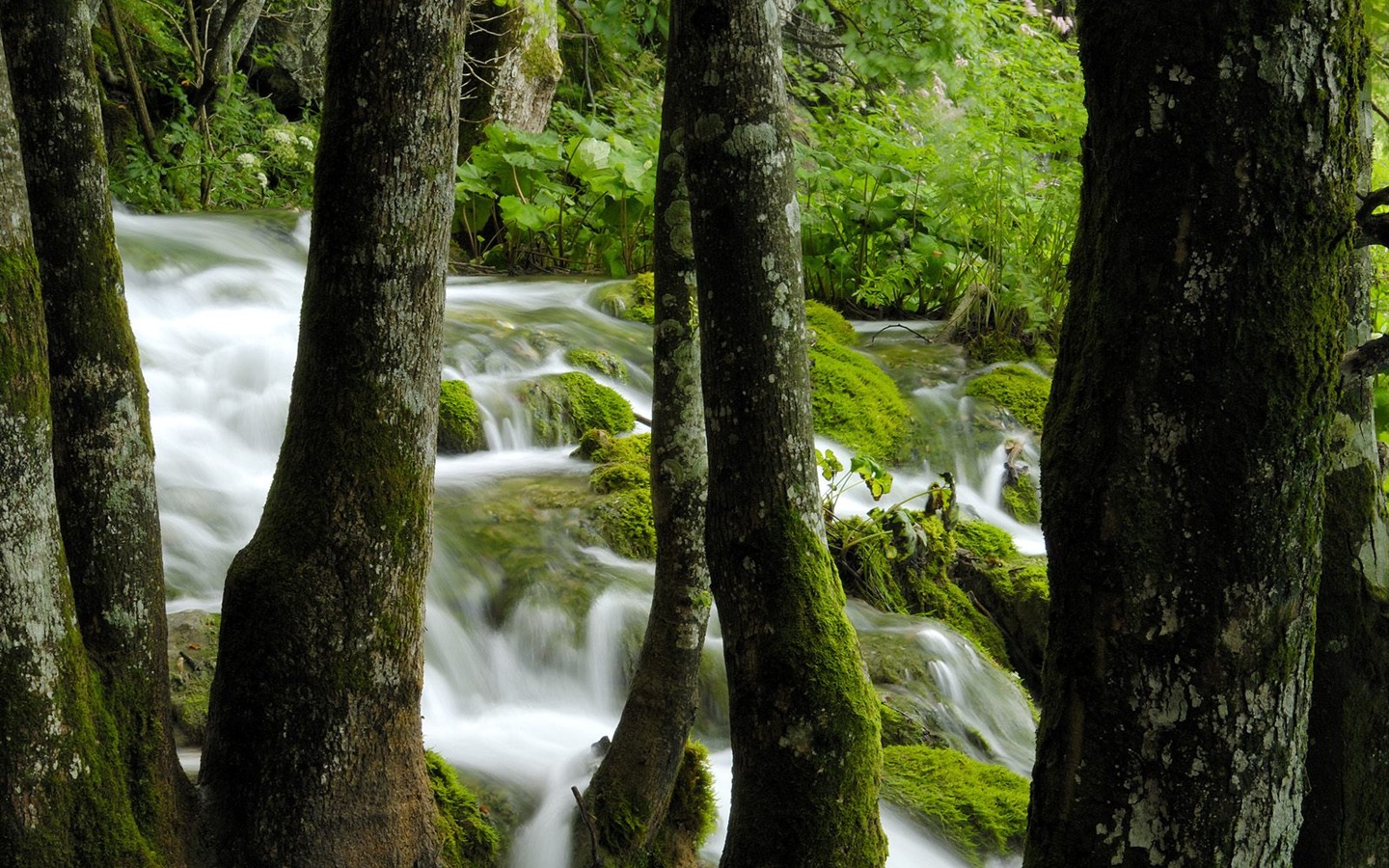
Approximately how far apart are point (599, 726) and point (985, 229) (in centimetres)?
620

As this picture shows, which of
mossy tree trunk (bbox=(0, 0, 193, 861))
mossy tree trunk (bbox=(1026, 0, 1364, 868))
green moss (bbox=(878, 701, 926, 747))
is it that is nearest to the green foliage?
green moss (bbox=(878, 701, 926, 747))

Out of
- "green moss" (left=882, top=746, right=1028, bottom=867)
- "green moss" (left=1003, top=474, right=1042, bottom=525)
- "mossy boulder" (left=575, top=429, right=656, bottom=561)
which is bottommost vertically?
"green moss" (left=882, top=746, right=1028, bottom=867)

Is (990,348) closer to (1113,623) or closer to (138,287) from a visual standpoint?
(138,287)

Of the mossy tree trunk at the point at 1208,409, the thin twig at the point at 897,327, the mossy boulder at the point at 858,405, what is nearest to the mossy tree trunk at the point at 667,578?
the mossy tree trunk at the point at 1208,409

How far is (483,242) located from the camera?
401 inches

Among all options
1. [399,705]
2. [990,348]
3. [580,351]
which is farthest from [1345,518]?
[990,348]

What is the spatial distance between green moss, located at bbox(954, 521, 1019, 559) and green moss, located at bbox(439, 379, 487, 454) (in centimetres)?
308

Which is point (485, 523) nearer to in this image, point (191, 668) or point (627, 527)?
point (627, 527)

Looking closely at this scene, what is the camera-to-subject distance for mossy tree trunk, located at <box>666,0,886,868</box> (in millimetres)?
2574

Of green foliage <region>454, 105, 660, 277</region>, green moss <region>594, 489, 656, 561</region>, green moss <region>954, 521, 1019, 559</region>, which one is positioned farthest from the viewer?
green foliage <region>454, 105, 660, 277</region>

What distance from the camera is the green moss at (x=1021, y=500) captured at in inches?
305

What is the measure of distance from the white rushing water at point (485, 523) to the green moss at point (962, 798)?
0.11 metres

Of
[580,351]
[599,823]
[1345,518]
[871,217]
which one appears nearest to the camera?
[1345,518]

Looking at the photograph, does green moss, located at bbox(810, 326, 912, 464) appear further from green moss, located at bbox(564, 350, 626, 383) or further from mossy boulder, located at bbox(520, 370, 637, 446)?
mossy boulder, located at bbox(520, 370, 637, 446)
